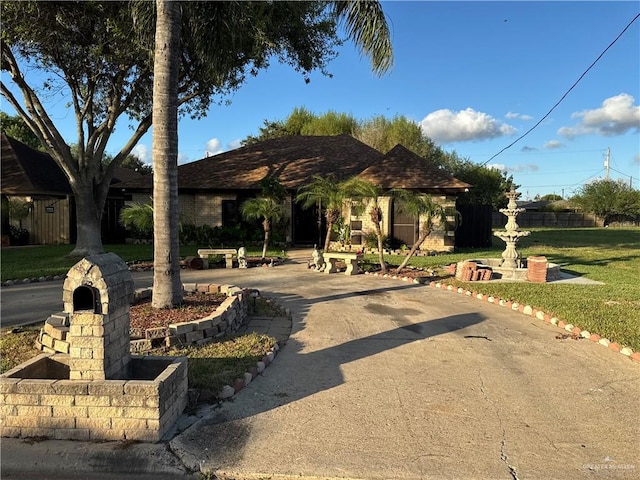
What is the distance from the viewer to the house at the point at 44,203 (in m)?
19.8

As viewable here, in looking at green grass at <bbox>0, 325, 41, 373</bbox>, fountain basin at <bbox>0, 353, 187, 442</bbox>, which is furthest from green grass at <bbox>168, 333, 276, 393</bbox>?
green grass at <bbox>0, 325, 41, 373</bbox>

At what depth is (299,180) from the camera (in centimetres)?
1967

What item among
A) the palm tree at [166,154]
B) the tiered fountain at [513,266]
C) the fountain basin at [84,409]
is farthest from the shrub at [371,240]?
the fountain basin at [84,409]

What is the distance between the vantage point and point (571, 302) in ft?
27.1

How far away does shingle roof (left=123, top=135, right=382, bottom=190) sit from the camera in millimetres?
19828

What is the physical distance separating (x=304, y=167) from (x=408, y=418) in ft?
58.8

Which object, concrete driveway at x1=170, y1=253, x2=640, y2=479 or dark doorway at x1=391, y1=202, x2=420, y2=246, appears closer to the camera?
concrete driveway at x1=170, y1=253, x2=640, y2=479

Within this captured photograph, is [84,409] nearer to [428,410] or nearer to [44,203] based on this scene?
[428,410]

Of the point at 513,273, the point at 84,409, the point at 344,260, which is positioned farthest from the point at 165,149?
the point at 513,273

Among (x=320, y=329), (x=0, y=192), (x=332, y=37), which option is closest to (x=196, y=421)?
(x=320, y=329)

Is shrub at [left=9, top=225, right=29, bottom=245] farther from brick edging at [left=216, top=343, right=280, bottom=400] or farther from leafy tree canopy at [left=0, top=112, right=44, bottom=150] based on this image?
leafy tree canopy at [left=0, top=112, right=44, bottom=150]

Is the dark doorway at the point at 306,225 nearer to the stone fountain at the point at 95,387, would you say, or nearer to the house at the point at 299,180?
the house at the point at 299,180

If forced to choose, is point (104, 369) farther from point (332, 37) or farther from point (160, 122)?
point (332, 37)

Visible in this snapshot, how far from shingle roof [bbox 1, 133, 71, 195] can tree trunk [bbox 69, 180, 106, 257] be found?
6.60 meters
